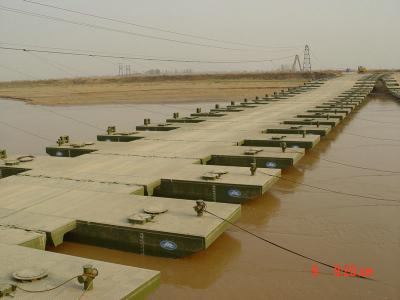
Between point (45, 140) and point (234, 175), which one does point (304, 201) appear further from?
point (45, 140)

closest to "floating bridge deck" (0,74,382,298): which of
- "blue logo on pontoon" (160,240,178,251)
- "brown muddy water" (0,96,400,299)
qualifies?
"blue logo on pontoon" (160,240,178,251)

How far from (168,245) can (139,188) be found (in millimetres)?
2927

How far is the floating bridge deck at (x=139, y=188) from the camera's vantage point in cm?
774

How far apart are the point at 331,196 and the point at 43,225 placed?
746 centimetres

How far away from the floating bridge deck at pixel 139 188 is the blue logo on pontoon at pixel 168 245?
0.06 feet

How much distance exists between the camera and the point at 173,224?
25.7 feet

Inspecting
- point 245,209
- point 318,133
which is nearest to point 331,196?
point 245,209

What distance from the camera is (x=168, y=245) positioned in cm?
761

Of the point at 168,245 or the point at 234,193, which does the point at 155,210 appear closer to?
the point at 168,245

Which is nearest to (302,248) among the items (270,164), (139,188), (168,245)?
(168,245)

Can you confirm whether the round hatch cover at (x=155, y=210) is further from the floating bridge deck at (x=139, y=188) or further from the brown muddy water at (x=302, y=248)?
the brown muddy water at (x=302, y=248)

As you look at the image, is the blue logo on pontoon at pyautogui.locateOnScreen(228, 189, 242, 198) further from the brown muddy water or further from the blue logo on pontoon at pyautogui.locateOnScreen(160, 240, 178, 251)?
the blue logo on pontoon at pyautogui.locateOnScreen(160, 240, 178, 251)

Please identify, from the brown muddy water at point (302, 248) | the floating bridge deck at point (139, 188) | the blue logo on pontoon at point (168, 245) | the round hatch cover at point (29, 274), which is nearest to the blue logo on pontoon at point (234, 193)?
the floating bridge deck at point (139, 188)

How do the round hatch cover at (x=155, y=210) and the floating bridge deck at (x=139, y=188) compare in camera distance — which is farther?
the round hatch cover at (x=155, y=210)
